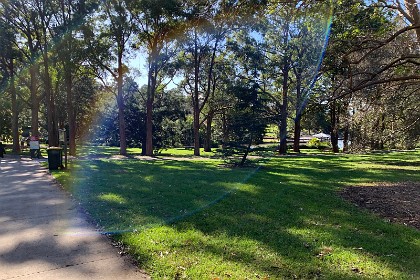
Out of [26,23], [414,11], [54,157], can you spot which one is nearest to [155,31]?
[26,23]

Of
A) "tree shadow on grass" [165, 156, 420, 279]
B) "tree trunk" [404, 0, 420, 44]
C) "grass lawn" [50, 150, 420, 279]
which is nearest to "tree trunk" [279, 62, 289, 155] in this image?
"tree trunk" [404, 0, 420, 44]

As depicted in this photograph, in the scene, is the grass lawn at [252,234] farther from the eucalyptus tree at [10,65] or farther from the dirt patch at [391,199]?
the eucalyptus tree at [10,65]

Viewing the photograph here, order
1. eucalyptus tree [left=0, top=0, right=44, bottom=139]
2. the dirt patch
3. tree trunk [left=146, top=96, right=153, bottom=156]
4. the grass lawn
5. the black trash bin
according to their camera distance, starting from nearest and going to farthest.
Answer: the grass lawn
the dirt patch
the black trash bin
eucalyptus tree [left=0, top=0, right=44, bottom=139]
tree trunk [left=146, top=96, right=153, bottom=156]

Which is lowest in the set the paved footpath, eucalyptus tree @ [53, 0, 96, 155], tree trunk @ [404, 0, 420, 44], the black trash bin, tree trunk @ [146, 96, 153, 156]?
the paved footpath

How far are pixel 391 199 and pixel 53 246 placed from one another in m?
6.70

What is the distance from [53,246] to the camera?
14.4 ft

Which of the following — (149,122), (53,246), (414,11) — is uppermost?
(414,11)

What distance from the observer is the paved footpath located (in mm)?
3572

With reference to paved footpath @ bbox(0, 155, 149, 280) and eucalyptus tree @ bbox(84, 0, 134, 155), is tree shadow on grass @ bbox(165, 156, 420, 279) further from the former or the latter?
eucalyptus tree @ bbox(84, 0, 134, 155)

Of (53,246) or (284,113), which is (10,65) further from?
(53,246)

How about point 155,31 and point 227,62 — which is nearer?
point 155,31

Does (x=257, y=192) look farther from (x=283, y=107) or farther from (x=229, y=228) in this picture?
(x=283, y=107)

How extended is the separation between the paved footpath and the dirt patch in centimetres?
458

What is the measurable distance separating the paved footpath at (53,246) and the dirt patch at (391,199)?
180 inches
